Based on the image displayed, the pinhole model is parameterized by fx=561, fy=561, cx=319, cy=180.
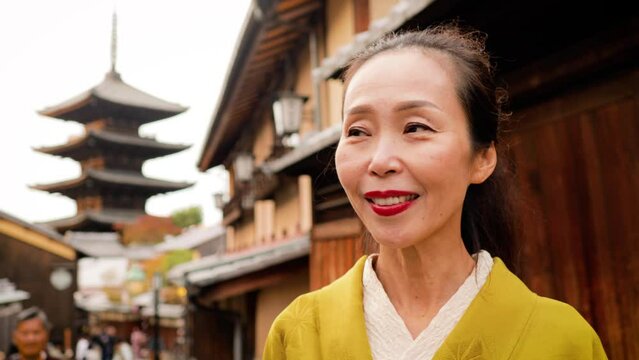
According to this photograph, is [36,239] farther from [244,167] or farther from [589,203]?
[589,203]

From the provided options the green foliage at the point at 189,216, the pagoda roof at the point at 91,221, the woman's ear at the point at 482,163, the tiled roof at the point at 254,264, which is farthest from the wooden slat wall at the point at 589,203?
the green foliage at the point at 189,216

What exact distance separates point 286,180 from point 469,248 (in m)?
9.93

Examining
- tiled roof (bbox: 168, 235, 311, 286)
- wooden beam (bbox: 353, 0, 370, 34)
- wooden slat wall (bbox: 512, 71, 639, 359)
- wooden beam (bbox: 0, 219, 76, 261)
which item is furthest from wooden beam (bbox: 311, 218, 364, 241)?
wooden beam (bbox: 0, 219, 76, 261)

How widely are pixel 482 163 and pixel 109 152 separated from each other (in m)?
35.2

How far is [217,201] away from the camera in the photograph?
68.2 ft

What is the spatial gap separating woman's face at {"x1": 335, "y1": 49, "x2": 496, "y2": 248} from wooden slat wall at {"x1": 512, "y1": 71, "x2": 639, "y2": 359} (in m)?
1.50

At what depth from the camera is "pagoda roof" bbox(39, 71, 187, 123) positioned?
3253 centimetres

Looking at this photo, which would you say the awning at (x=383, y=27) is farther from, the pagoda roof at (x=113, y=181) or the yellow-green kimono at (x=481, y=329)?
the pagoda roof at (x=113, y=181)

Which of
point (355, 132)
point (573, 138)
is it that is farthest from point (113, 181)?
point (355, 132)

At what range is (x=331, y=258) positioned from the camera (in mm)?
6027

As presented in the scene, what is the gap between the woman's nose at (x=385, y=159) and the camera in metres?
1.43

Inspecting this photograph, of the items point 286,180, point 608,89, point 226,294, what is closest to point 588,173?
point 608,89

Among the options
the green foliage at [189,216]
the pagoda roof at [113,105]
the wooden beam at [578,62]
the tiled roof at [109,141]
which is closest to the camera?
the wooden beam at [578,62]

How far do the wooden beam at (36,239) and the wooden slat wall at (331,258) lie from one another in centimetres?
1732
